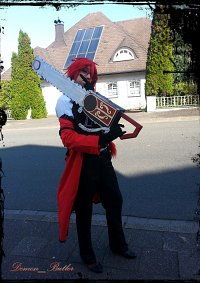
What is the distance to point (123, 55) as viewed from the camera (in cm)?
2336

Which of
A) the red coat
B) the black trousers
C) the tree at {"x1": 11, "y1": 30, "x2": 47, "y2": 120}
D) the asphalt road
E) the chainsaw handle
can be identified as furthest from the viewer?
the tree at {"x1": 11, "y1": 30, "x2": 47, "y2": 120}

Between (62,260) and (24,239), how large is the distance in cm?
71

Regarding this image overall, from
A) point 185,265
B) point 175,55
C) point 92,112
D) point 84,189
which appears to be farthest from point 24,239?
point 175,55

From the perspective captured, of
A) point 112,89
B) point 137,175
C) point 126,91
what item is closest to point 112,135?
point 137,175

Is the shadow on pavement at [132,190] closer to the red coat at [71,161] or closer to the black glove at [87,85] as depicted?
the red coat at [71,161]

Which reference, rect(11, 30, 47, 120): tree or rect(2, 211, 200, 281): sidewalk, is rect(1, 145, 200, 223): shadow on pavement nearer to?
rect(2, 211, 200, 281): sidewalk

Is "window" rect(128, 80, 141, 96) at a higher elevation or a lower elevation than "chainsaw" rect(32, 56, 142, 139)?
higher

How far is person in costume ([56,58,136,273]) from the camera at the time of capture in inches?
99.3

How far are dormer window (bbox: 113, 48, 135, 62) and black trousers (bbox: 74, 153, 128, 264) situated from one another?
2128 cm

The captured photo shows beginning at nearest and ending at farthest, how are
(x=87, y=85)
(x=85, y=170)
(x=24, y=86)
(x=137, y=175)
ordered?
1. (x=87, y=85)
2. (x=85, y=170)
3. (x=137, y=175)
4. (x=24, y=86)

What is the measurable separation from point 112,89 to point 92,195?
21389mm

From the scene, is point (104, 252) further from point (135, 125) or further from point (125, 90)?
point (125, 90)

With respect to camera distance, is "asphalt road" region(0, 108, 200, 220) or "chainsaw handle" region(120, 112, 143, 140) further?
"asphalt road" region(0, 108, 200, 220)

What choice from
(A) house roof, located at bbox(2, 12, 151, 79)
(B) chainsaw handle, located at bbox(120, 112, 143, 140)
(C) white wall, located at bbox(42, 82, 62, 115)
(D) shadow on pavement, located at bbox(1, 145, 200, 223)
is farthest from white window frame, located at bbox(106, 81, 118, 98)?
(B) chainsaw handle, located at bbox(120, 112, 143, 140)
